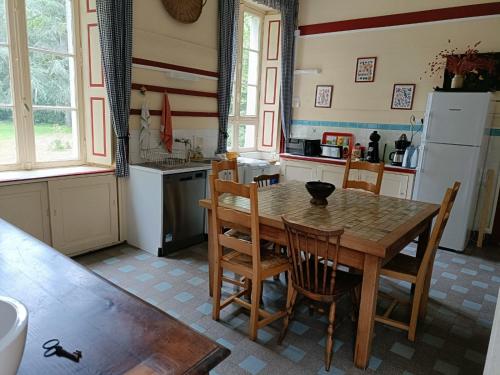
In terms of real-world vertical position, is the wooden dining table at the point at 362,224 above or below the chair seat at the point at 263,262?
above

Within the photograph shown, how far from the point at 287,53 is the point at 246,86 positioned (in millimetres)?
764

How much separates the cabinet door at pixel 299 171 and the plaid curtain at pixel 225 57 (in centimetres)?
101

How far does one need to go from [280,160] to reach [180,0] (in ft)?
8.09

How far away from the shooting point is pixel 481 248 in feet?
13.6

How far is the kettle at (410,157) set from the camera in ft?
13.8

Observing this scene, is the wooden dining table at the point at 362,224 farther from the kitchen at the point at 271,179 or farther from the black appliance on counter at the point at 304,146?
the black appliance on counter at the point at 304,146

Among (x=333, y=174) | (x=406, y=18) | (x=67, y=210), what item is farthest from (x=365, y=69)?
(x=67, y=210)

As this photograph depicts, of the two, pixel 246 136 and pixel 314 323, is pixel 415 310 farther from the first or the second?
pixel 246 136

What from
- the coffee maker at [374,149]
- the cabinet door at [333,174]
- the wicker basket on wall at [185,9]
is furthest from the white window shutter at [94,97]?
the coffee maker at [374,149]

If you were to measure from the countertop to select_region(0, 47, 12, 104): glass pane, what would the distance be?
24.5 inches

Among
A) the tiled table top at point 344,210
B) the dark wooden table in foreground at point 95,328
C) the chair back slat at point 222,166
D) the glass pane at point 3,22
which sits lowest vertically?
the tiled table top at point 344,210

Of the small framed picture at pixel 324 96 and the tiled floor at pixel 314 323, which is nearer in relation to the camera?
the tiled floor at pixel 314 323

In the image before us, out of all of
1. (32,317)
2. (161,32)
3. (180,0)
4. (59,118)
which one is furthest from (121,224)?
(32,317)

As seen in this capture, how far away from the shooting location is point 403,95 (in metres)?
4.59
